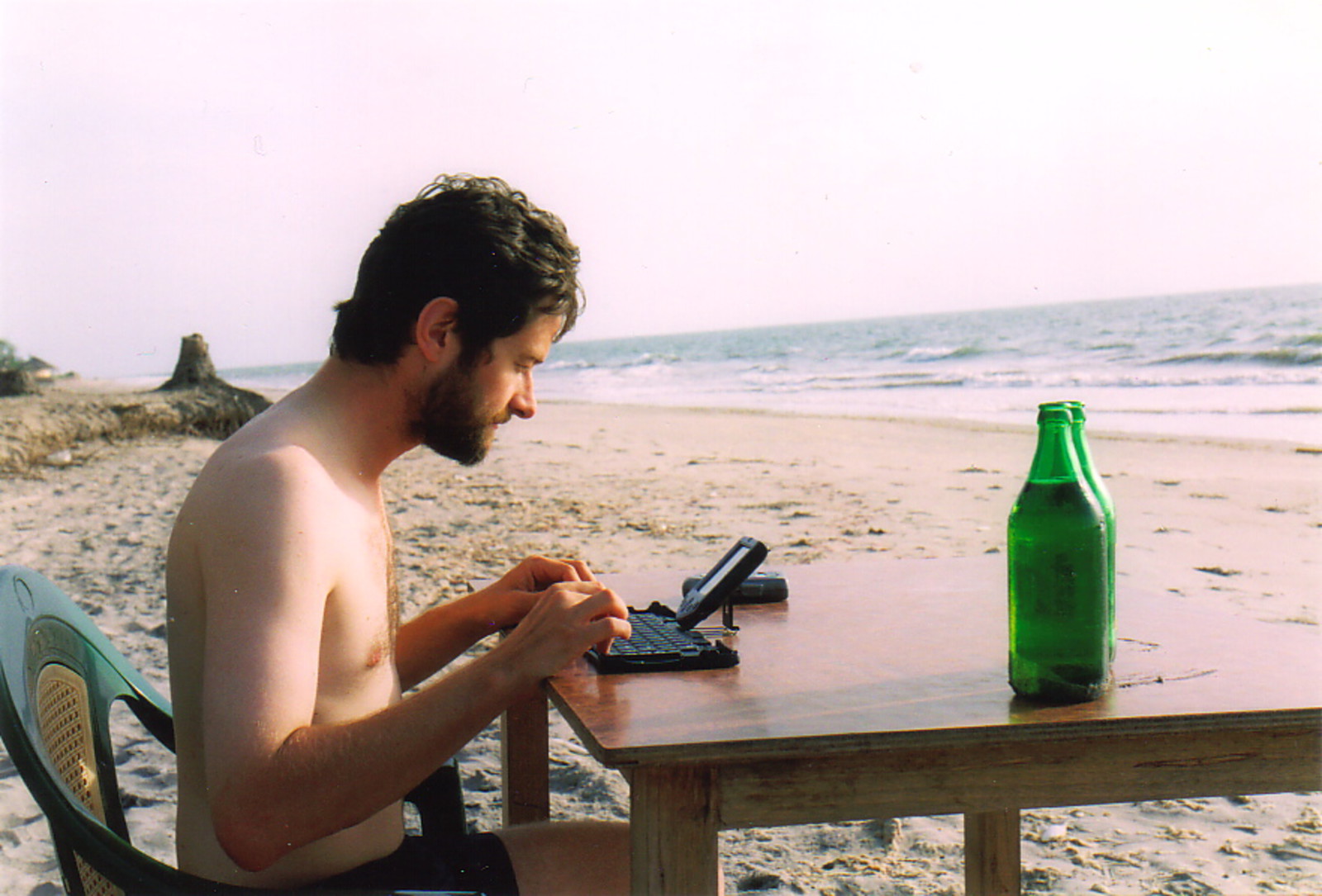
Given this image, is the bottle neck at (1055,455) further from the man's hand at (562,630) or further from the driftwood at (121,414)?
the driftwood at (121,414)

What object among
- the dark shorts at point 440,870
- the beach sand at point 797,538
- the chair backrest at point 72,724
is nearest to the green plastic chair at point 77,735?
the chair backrest at point 72,724

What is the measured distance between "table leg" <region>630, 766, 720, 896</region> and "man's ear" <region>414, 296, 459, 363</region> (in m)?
0.77

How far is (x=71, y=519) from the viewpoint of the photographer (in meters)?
6.67

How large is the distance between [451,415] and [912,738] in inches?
33.3

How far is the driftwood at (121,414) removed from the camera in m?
8.77

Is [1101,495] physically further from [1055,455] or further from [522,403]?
[522,403]

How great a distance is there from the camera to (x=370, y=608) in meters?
1.54

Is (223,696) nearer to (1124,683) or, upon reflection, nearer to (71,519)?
(1124,683)

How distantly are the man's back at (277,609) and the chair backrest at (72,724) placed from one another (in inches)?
4.4

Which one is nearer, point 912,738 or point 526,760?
point 912,738

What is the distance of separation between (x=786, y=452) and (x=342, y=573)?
31.3ft

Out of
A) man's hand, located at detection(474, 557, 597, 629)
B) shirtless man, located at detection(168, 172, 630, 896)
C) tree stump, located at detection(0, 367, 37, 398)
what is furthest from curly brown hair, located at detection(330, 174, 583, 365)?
tree stump, located at detection(0, 367, 37, 398)

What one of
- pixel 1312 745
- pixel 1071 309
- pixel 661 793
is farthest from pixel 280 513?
pixel 1071 309

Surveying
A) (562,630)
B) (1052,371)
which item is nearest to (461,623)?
(562,630)
